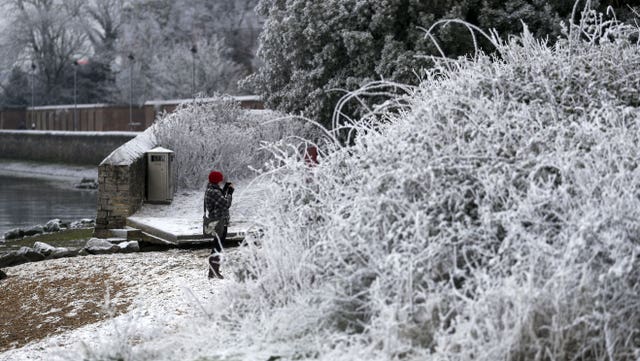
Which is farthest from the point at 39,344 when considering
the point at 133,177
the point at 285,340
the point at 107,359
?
the point at 133,177

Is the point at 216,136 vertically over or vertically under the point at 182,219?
over

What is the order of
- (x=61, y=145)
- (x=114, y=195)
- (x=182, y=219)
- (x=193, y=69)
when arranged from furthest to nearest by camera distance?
(x=193, y=69) < (x=61, y=145) < (x=114, y=195) < (x=182, y=219)

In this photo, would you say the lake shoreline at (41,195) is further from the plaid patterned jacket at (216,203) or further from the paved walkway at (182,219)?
the plaid patterned jacket at (216,203)

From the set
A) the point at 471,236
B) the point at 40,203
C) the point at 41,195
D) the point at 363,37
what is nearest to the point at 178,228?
the point at 363,37

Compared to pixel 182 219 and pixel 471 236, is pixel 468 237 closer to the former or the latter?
pixel 471 236

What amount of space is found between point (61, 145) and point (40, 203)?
20.9 metres

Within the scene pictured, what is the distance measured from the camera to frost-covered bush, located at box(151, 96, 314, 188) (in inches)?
800

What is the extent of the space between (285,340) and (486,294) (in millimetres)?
1313

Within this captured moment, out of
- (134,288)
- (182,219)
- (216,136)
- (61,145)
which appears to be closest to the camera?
(134,288)

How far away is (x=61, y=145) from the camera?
164 ft

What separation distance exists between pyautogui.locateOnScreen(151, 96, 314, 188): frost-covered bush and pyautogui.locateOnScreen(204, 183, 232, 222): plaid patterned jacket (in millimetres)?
9044

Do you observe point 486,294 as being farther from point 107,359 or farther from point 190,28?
point 190,28

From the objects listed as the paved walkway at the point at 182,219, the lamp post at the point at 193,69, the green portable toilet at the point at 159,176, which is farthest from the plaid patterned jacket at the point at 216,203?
the lamp post at the point at 193,69

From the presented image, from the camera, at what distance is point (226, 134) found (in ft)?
69.4
